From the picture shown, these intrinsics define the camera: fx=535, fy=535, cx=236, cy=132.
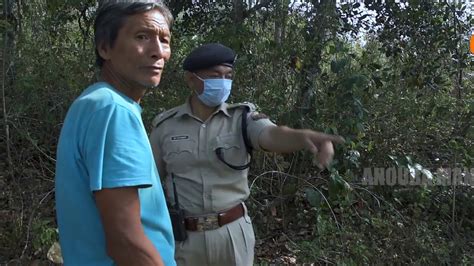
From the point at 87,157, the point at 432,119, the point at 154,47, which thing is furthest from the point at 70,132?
the point at 432,119

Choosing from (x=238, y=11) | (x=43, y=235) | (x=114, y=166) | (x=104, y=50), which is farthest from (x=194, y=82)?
(x=238, y=11)

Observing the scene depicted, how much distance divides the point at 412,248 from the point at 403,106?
1427mm

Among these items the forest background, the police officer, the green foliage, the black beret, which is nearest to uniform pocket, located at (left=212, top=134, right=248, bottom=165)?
the police officer

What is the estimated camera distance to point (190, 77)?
108 inches

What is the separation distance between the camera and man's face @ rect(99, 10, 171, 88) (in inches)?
55.2

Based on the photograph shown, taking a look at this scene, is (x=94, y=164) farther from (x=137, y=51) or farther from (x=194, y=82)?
(x=194, y=82)

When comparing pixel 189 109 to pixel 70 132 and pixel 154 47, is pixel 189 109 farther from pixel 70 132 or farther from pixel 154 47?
pixel 70 132

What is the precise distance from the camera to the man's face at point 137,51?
4.60 ft

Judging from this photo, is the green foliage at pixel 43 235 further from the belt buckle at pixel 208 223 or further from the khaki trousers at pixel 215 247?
the belt buckle at pixel 208 223

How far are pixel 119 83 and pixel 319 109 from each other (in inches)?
130

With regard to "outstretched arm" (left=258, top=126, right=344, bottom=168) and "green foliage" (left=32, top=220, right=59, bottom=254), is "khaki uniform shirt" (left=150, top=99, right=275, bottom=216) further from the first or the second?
"green foliage" (left=32, top=220, right=59, bottom=254)

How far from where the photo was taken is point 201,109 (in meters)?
2.71

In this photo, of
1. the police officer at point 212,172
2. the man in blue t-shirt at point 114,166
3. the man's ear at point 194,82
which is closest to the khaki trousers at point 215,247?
the police officer at point 212,172

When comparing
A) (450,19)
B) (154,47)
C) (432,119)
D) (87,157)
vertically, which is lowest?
(432,119)
